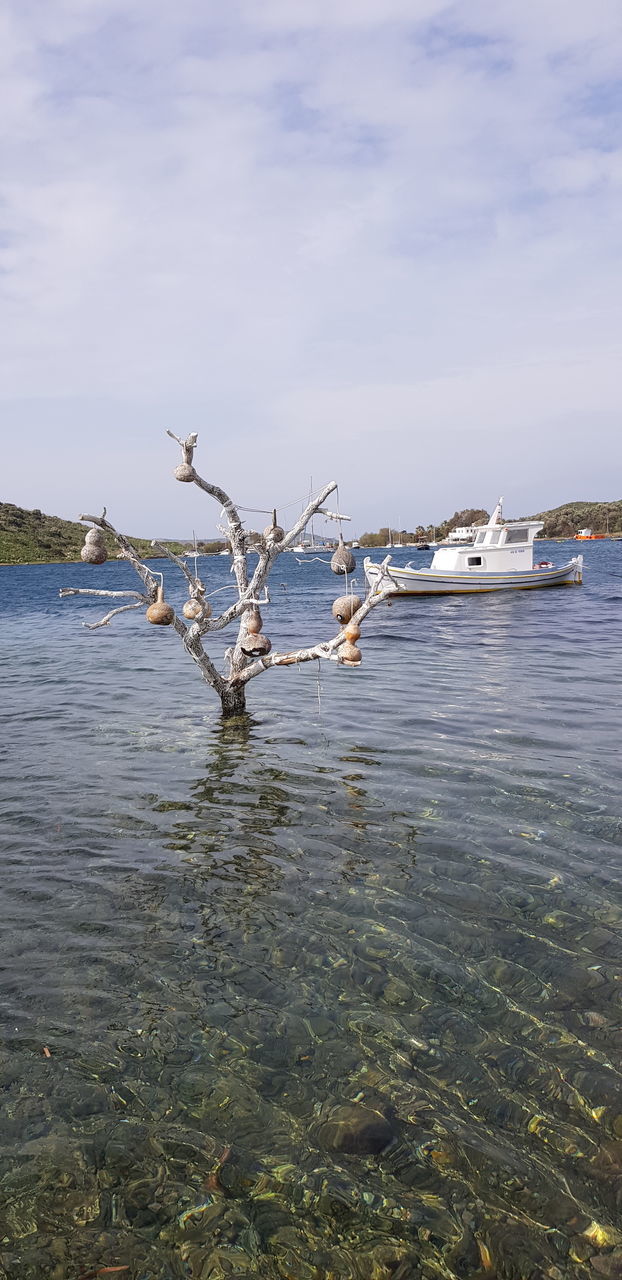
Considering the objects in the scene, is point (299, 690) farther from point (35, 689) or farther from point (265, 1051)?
point (265, 1051)

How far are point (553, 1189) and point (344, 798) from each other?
5.21m

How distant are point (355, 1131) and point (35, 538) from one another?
6123 inches

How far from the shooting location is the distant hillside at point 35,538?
5251 inches

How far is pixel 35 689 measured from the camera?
16.6 metres

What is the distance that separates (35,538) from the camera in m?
145

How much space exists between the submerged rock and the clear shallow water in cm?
1

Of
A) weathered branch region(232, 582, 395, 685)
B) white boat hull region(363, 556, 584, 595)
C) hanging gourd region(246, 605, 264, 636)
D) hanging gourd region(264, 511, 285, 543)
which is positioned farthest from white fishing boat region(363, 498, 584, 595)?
weathered branch region(232, 582, 395, 685)

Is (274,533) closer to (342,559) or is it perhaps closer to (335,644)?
(342,559)

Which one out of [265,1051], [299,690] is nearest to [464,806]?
[265,1051]

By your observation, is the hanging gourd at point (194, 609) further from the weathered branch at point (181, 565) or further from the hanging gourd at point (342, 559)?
the hanging gourd at point (342, 559)

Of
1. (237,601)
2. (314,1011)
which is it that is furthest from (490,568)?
(314,1011)

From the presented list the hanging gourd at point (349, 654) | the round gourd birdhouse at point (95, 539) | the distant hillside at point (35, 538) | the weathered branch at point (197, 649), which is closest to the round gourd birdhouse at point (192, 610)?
the weathered branch at point (197, 649)

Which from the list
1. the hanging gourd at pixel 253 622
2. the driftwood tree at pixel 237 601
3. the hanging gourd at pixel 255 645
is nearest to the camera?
the driftwood tree at pixel 237 601

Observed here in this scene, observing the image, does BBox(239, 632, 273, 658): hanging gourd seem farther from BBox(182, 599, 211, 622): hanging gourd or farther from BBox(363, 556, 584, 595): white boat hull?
BBox(363, 556, 584, 595): white boat hull
